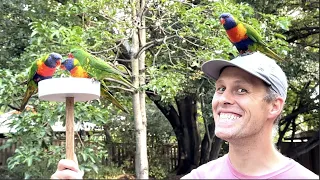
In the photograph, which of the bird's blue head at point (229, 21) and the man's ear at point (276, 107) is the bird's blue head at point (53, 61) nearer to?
the bird's blue head at point (229, 21)

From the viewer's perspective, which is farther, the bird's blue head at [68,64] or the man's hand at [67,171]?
the bird's blue head at [68,64]

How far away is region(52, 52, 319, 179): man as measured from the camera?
3.60 feet

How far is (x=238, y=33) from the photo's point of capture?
3.09 m

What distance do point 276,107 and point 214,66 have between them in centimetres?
20

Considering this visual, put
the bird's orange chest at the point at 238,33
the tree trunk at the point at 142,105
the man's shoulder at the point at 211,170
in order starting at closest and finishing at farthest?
the man's shoulder at the point at 211,170
the bird's orange chest at the point at 238,33
the tree trunk at the point at 142,105

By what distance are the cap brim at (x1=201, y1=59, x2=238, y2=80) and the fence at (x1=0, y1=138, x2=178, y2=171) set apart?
288 inches

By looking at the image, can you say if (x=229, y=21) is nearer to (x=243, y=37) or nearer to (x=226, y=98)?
(x=243, y=37)

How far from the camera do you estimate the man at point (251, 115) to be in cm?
110

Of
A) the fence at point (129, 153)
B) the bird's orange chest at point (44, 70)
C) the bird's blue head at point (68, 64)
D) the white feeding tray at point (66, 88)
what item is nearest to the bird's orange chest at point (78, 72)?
the bird's blue head at point (68, 64)

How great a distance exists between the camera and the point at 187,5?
4.37 meters

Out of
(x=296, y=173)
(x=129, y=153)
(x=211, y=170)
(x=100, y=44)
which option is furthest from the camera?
(x=129, y=153)

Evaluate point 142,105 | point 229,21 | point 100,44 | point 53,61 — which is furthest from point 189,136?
point 53,61

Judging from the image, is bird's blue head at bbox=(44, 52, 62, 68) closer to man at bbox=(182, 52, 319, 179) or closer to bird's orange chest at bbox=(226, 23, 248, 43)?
bird's orange chest at bbox=(226, 23, 248, 43)

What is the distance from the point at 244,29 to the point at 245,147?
6.99ft
